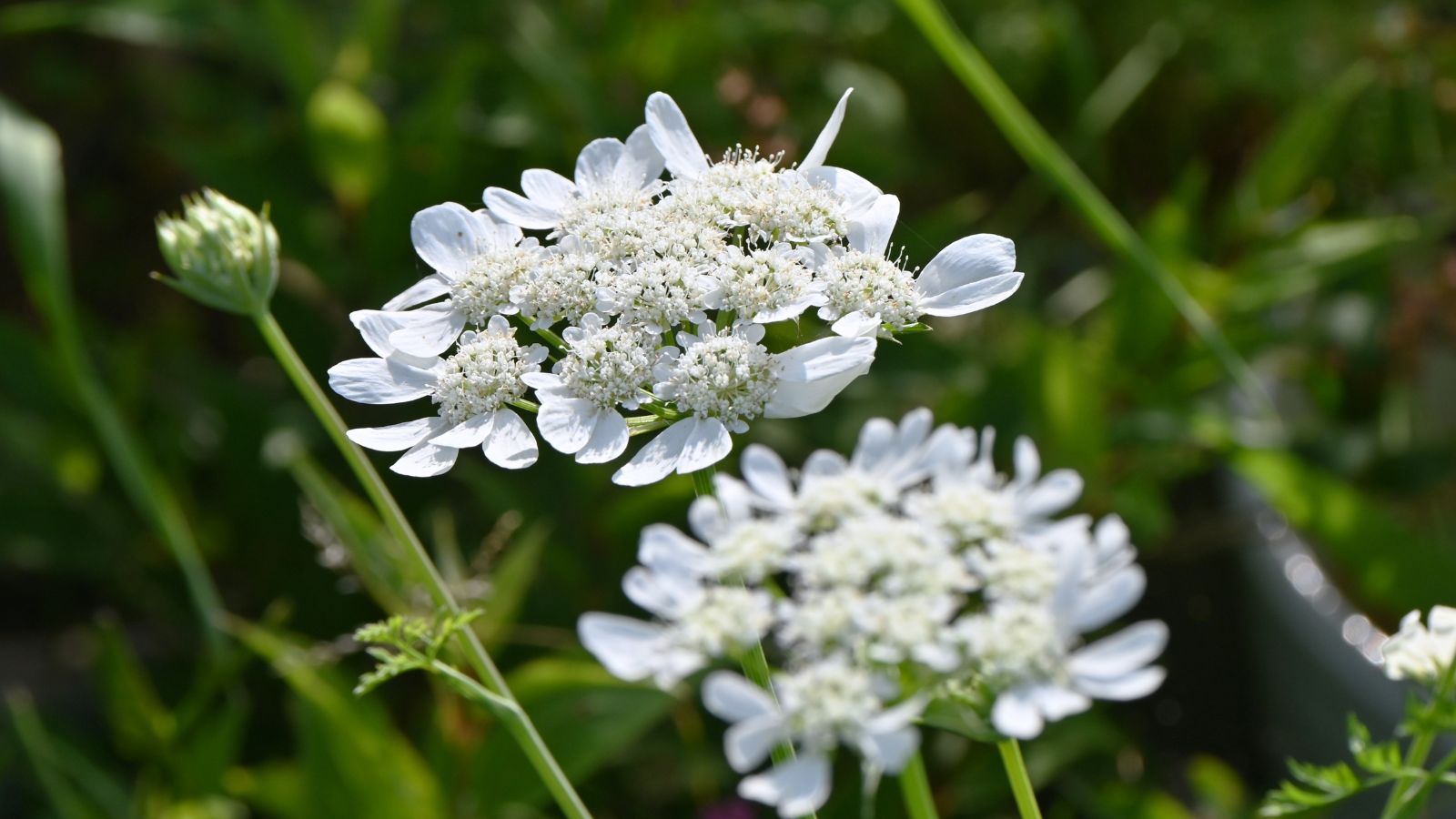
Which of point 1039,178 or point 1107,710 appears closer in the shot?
point 1107,710

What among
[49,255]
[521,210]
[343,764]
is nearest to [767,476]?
[521,210]

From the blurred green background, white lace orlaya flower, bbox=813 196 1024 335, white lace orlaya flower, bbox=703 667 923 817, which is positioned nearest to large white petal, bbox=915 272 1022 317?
white lace orlaya flower, bbox=813 196 1024 335

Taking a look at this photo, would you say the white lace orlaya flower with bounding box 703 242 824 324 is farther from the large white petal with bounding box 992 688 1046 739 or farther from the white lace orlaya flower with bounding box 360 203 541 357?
the large white petal with bounding box 992 688 1046 739

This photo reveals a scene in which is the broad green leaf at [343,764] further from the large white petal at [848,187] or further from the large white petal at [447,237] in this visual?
the large white petal at [848,187]

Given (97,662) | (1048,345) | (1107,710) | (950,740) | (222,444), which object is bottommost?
(1107,710)

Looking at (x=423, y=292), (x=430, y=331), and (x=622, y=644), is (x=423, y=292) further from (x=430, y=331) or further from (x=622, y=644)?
(x=622, y=644)

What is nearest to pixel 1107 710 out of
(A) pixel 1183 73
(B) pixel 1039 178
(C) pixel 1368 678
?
(C) pixel 1368 678

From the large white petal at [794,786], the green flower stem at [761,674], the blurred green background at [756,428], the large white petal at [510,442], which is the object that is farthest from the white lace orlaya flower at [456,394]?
the blurred green background at [756,428]

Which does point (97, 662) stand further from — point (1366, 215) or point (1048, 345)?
point (1366, 215)
